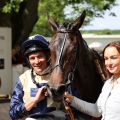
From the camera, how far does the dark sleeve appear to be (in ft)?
12.8

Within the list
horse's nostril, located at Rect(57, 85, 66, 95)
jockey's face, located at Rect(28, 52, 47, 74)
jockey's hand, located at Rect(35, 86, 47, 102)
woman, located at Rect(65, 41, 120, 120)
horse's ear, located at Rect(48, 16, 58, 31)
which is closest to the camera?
woman, located at Rect(65, 41, 120, 120)

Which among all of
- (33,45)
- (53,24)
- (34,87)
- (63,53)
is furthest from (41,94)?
(53,24)

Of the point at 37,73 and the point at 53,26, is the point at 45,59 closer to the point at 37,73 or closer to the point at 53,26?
the point at 37,73

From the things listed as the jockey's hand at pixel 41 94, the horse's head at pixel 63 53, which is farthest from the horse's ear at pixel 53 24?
the jockey's hand at pixel 41 94

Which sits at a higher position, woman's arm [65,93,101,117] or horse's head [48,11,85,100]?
horse's head [48,11,85,100]

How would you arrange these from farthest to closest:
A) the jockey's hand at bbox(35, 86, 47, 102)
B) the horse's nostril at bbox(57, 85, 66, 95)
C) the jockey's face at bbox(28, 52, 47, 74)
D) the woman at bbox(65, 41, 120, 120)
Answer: the jockey's face at bbox(28, 52, 47, 74), the horse's nostril at bbox(57, 85, 66, 95), the jockey's hand at bbox(35, 86, 47, 102), the woman at bbox(65, 41, 120, 120)

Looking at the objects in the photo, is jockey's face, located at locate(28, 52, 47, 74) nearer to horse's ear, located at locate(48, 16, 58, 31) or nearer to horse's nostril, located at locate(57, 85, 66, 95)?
horse's nostril, located at locate(57, 85, 66, 95)

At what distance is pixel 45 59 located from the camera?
13.6 ft

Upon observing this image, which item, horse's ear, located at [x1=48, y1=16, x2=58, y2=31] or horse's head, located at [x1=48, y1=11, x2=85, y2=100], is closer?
horse's head, located at [x1=48, y1=11, x2=85, y2=100]

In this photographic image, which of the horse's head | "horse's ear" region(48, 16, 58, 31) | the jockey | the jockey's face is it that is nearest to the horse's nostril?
the horse's head

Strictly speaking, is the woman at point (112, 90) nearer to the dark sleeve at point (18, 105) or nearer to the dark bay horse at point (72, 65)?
the dark bay horse at point (72, 65)

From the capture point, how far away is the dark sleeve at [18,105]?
12.8 feet

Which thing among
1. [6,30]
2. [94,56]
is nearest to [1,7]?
[6,30]

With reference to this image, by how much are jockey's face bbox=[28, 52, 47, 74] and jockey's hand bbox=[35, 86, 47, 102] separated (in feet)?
0.83
